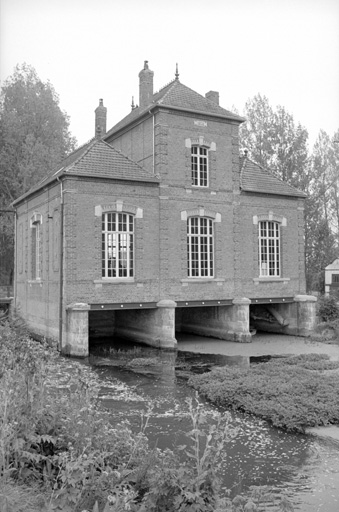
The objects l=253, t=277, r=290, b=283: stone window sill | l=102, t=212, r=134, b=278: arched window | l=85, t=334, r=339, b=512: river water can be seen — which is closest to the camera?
l=85, t=334, r=339, b=512: river water

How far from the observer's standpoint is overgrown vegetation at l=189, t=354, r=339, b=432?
1070 cm

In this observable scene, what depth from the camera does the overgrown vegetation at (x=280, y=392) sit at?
35.1 ft

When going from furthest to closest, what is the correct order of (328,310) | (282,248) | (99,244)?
(328,310), (282,248), (99,244)

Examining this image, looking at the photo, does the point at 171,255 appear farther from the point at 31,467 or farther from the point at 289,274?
the point at 31,467

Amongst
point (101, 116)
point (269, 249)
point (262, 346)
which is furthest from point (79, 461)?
point (101, 116)

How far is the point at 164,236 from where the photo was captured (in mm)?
21703

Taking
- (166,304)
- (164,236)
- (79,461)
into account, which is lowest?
(79,461)

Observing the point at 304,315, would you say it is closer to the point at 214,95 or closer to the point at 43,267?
the point at 214,95

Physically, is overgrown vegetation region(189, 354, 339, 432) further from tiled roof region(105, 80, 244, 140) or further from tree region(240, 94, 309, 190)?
tree region(240, 94, 309, 190)

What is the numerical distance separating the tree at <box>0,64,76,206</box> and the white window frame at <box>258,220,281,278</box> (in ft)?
59.6

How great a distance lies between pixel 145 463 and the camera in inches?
240

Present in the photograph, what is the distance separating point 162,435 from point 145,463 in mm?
3663

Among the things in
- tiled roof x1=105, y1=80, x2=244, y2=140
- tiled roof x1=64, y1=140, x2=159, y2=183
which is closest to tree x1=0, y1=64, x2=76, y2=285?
tiled roof x1=105, y1=80, x2=244, y2=140

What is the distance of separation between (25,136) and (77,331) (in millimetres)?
23734
